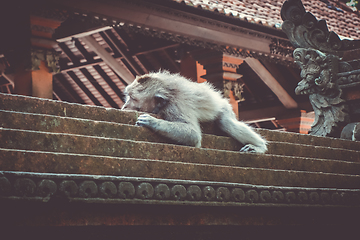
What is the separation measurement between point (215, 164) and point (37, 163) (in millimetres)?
1362

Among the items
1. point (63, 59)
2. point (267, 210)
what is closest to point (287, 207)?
point (267, 210)

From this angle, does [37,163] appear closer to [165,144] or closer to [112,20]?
[165,144]

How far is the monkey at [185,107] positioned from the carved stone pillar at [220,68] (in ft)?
14.1

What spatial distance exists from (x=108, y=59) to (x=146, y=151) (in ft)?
25.4

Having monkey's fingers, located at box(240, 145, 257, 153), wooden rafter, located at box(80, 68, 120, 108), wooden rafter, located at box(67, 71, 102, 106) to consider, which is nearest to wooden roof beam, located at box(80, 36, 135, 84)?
wooden rafter, located at box(80, 68, 120, 108)

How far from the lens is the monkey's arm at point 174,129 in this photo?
3398 millimetres

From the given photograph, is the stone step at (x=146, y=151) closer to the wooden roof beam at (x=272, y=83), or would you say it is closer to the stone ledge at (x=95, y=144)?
the stone ledge at (x=95, y=144)

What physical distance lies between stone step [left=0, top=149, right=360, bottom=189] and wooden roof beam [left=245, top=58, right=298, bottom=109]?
6.58m

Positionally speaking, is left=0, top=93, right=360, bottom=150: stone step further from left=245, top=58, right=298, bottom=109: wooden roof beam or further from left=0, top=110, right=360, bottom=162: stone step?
left=245, top=58, right=298, bottom=109: wooden roof beam

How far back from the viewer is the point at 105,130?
10.2ft

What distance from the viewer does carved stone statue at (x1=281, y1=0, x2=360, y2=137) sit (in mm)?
5438

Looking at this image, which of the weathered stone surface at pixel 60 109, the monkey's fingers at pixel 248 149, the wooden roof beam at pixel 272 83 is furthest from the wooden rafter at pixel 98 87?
the weathered stone surface at pixel 60 109

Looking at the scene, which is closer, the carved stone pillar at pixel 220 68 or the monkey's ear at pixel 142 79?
the monkey's ear at pixel 142 79

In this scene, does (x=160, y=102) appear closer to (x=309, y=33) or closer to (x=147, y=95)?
(x=147, y=95)
